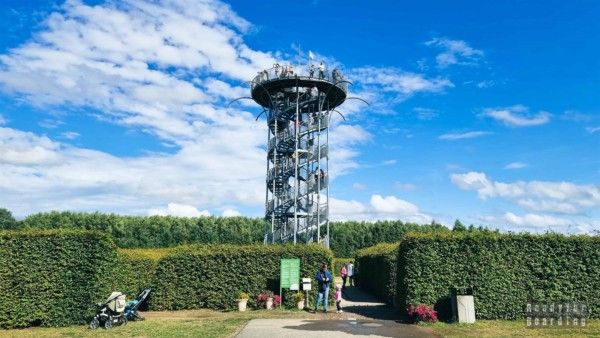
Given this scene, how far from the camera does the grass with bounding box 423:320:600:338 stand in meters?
14.1

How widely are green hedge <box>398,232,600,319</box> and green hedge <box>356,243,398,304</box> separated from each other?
392 cm

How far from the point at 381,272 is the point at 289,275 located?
6766 millimetres

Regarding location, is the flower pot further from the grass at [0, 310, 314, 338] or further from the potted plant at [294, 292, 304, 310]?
the potted plant at [294, 292, 304, 310]

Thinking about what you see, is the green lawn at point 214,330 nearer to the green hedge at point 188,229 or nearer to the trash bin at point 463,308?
the trash bin at point 463,308

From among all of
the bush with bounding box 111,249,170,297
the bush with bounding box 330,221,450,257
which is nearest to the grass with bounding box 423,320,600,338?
the bush with bounding box 111,249,170,297

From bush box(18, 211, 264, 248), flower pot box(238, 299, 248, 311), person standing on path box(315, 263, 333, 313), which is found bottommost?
flower pot box(238, 299, 248, 311)

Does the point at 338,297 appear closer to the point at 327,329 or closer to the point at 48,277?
the point at 327,329

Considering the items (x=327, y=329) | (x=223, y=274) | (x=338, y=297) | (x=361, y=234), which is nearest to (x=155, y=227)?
(x=361, y=234)

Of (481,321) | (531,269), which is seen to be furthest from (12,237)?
(531,269)

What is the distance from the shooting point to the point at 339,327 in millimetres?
15344

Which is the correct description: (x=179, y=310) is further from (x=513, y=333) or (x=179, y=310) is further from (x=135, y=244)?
(x=135, y=244)

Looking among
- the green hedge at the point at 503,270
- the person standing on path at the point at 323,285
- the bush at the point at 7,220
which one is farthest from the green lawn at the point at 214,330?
the bush at the point at 7,220

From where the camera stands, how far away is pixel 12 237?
16.6m

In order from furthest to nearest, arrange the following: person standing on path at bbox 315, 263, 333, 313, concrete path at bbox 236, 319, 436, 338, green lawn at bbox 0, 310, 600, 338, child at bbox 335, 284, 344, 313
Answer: child at bbox 335, 284, 344, 313
person standing on path at bbox 315, 263, 333, 313
green lawn at bbox 0, 310, 600, 338
concrete path at bbox 236, 319, 436, 338
